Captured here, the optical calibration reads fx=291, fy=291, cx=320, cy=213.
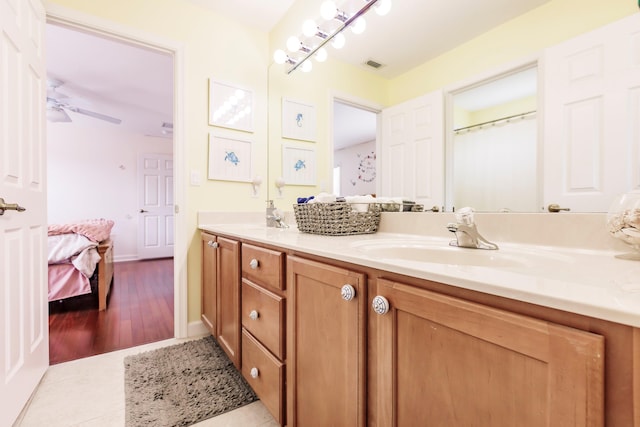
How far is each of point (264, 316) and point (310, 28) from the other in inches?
68.3

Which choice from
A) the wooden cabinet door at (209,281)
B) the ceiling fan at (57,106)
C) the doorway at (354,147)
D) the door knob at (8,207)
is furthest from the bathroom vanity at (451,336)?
the ceiling fan at (57,106)

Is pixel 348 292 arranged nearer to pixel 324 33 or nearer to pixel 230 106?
pixel 324 33

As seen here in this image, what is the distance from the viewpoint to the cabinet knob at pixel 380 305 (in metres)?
0.61

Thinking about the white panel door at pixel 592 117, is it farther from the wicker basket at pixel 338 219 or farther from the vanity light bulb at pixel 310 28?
the vanity light bulb at pixel 310 28

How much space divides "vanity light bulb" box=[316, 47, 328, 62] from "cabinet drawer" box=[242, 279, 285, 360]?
1430 millimetres

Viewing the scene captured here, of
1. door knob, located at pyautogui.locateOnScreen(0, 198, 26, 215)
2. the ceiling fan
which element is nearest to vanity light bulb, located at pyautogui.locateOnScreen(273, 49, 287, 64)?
door knob, located at pyautogui.locateOnScreen(0, 198, 26, 215)

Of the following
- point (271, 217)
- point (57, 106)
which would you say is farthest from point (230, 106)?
point (57, 106)

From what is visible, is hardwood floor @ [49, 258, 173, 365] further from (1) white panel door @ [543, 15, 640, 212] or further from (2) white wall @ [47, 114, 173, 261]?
(1) white panel door @ [543, 15, 640, 212]

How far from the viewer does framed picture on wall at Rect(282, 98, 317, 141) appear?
6.20 feet

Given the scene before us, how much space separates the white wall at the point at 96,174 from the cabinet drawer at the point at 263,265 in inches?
191

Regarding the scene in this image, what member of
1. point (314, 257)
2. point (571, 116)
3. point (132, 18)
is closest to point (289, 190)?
point (314, 257)

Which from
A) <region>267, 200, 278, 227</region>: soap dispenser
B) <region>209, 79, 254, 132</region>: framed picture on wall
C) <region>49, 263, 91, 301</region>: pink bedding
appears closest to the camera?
<region>267, 200, 278, 227</region>: soap dispenser

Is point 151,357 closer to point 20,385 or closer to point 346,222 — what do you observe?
point 20,385

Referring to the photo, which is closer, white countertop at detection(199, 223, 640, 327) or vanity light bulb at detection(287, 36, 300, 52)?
white countertop at detection(199, 223, 640, 327)
